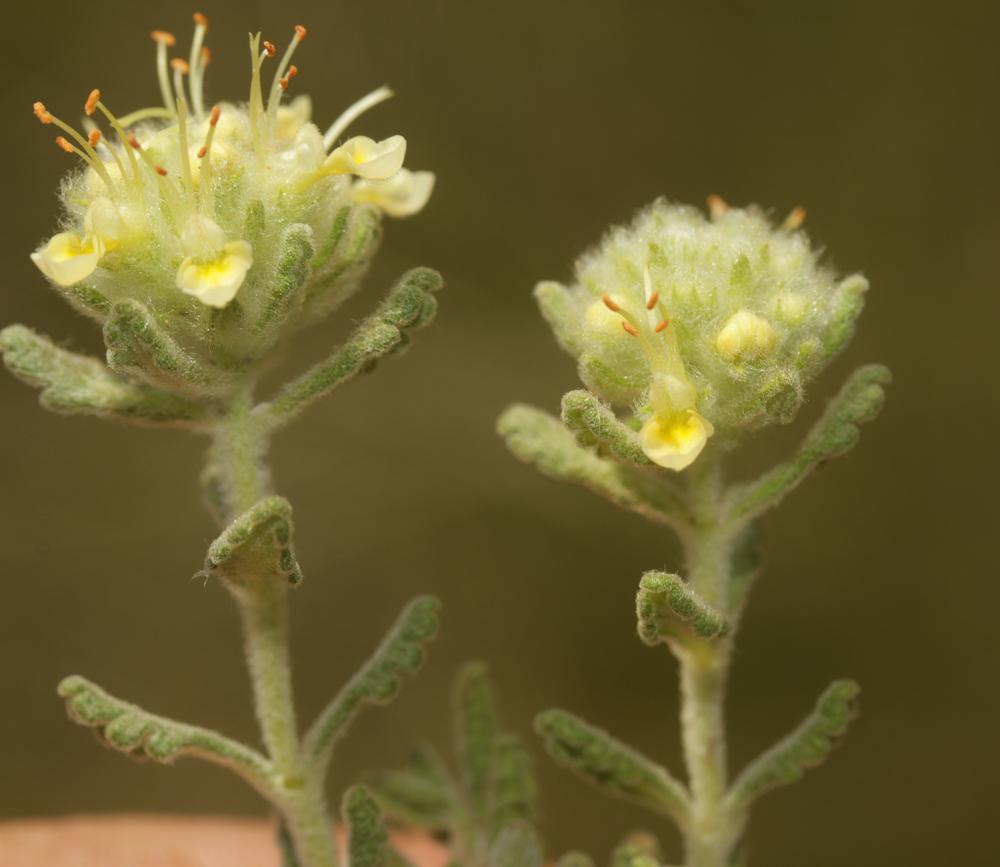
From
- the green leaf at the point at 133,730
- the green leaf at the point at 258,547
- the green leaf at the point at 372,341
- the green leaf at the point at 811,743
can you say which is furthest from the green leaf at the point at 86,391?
the green leaf at the point at 811,743

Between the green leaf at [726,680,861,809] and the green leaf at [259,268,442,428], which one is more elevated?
the green leaf at [259,268,442,428]

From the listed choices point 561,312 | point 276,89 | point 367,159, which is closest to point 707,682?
point 561,312

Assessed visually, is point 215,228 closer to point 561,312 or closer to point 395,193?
point 395,193

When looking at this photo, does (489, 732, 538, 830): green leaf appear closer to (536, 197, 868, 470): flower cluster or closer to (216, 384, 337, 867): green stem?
(216, 384, 337, 867): green stem

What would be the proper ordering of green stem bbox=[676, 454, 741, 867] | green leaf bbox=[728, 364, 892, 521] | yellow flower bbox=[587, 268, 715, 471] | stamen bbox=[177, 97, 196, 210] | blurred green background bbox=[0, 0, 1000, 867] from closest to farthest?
1. yellow flower bbox=[587, 268, 715, 471]
2. stamen bbox=[177, 97, 196, 210]
3. green leaf bbox=[728, 364, 892, 521]
4. green stem bbox=[676, 454, 741, 867]
5. blurred green background bbox=[0, 0, 1000, 867]

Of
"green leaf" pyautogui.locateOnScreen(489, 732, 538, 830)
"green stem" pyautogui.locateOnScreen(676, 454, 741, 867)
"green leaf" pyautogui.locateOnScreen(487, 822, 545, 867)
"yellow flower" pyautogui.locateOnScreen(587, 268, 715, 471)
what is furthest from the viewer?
"green leaf" pyautogui.locateOnScreen(489, 732, 538, 830)

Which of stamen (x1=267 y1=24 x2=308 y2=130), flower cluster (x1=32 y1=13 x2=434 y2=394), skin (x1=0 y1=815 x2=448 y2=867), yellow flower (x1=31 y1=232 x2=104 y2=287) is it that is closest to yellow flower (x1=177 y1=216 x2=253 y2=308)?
flower cluster (x1=32 y1=13 x2=434 y2=394)

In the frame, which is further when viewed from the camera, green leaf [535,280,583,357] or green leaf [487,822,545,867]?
green leaf [487,822,545,867]
